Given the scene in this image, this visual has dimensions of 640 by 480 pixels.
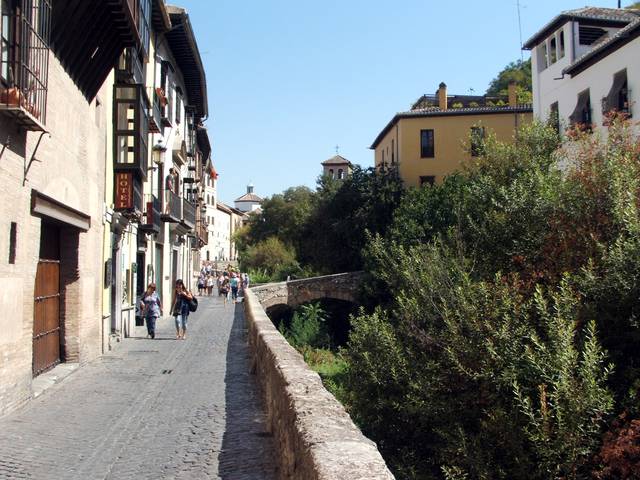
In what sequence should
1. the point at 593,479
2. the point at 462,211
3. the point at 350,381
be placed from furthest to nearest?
1. the point at 462,211
2. the point at 350,381
3. the point at 593,479

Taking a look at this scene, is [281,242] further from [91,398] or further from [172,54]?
[91,398]

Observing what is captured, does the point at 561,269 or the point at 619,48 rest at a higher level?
the point at 619,48

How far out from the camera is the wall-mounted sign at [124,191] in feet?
48.8

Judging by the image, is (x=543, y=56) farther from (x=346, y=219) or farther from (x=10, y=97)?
(x=10, y=97)

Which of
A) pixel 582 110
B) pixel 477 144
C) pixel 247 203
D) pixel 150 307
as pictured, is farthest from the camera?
pixel 247 203

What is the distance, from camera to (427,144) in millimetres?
41938

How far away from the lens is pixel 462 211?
64.3 ft

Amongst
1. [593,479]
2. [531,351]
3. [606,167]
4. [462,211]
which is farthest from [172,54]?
[593,479]

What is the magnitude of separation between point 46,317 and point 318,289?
1012 inches

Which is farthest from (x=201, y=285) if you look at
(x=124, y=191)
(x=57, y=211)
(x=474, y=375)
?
(x=57, y=211)

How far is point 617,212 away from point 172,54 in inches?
698

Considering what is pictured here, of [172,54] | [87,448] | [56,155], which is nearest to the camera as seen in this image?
[87,448]

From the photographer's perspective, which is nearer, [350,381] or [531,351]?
[531,351]

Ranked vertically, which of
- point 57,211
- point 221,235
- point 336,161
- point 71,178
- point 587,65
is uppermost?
point 336,161
